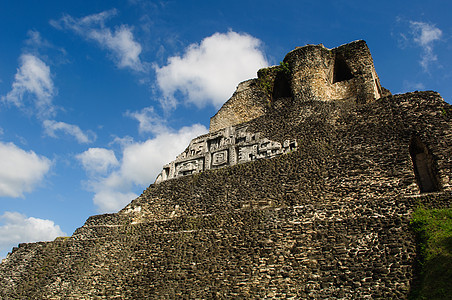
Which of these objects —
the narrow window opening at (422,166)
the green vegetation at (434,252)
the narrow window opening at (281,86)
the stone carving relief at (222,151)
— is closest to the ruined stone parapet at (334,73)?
the narrow window opening at (281,86)

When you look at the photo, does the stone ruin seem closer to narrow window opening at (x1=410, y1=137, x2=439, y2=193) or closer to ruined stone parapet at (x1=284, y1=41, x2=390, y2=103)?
ruined stone parapet at (x1=284, y1=41, x2=390, y2=103)

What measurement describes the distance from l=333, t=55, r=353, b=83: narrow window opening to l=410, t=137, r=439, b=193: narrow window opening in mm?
7174

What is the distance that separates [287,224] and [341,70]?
37.3 feet

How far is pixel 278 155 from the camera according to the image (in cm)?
1302

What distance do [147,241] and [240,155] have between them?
502 cm

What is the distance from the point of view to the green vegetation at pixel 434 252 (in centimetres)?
659

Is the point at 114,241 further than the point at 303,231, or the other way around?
the point at 114,241

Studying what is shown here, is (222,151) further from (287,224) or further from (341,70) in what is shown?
(341,70)

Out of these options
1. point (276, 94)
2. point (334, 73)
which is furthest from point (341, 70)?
point (276, 94)

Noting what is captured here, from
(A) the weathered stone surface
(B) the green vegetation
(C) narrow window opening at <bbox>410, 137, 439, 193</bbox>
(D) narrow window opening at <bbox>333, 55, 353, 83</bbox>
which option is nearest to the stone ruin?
(D) narrow window opening at <bbox>333, 55, 353, 83</bbox>

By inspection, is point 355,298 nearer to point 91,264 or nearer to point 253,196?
point 253,196

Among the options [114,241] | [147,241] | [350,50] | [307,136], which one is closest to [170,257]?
[147,241]

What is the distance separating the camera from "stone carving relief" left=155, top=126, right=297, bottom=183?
13597 mm

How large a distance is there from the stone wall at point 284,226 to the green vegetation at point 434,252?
243 millimetres
